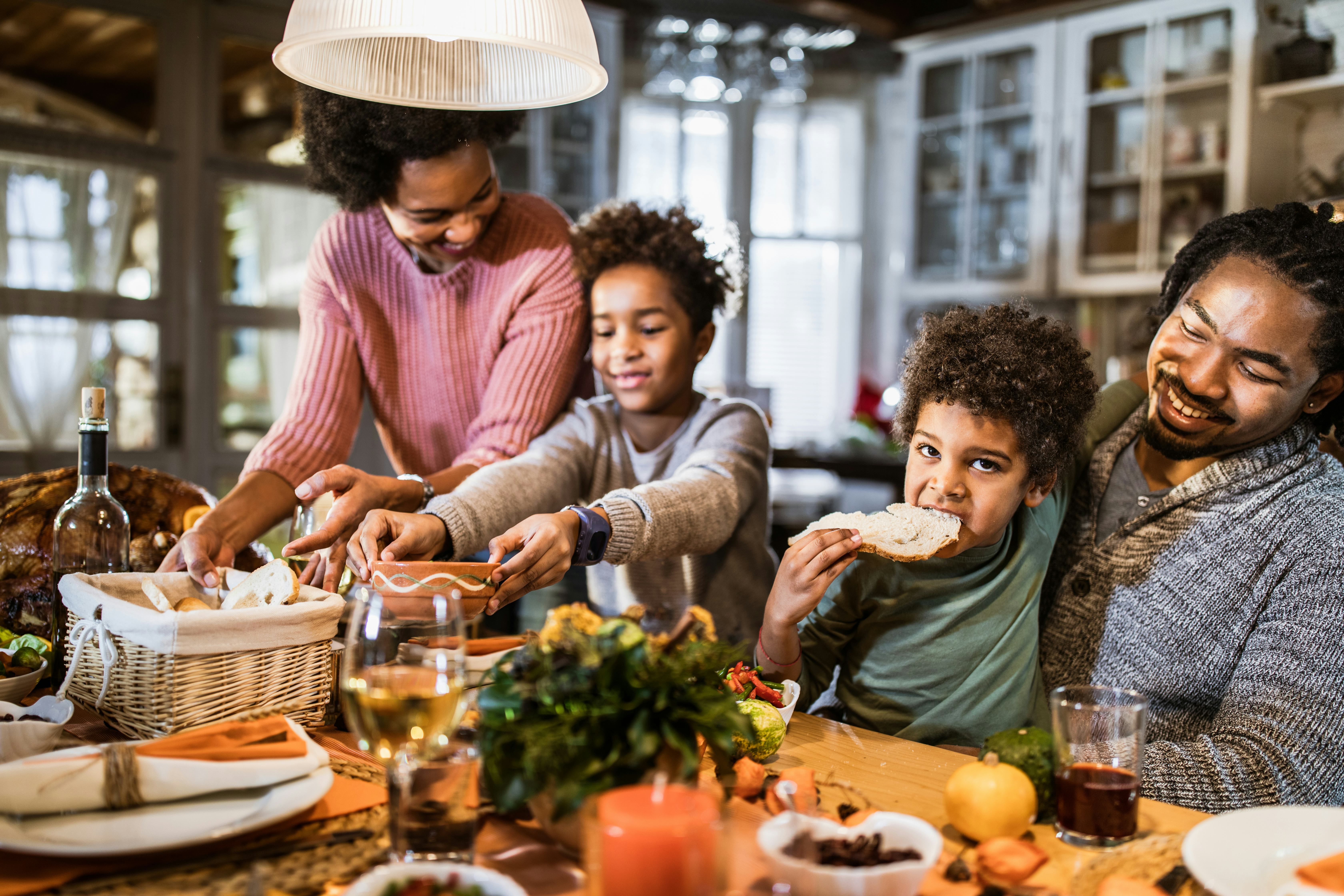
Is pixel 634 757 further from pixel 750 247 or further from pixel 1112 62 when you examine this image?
pixel 750 247

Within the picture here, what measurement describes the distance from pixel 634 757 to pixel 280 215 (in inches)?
209

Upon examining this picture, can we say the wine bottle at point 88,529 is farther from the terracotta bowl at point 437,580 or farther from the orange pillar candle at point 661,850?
the orange pillar candle at point 661,850

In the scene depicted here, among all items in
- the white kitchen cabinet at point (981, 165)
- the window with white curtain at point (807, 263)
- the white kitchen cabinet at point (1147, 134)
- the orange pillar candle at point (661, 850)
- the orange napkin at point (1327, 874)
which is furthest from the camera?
the window with white curtain at point (807, 263)

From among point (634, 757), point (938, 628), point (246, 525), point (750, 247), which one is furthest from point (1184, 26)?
point (634, 757)

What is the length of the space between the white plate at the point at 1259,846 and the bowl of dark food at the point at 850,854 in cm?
23

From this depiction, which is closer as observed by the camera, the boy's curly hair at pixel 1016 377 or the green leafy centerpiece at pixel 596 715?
the green leafy centerpiece at pixel 596 715

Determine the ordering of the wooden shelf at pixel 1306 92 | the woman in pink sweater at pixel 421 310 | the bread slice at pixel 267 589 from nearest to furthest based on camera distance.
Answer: the bread slice at pixel 267 589 < the woman in pink sweater at pixel 421 310 < the wooden shelf at pixel 1306 92

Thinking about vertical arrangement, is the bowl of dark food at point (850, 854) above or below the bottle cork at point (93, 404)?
below

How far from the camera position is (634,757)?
854 mm

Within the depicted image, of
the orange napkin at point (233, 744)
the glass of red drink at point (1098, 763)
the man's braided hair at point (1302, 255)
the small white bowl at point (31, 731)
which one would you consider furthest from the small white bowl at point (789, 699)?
the man's braided hair at point (1302, 255)

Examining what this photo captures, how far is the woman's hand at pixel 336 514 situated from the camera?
148 cm

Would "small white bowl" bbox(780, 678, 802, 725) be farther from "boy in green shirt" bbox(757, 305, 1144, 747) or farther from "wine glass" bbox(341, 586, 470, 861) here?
"wine glass" bbox(341, 586, 470, 861)

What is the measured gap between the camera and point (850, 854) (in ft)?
2.80

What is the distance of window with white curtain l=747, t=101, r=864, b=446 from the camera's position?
6.98m
